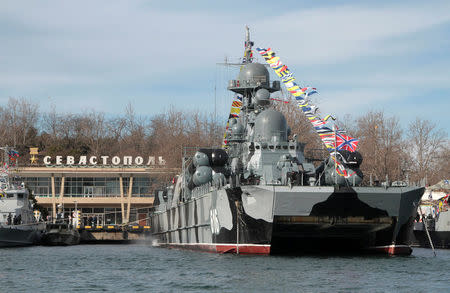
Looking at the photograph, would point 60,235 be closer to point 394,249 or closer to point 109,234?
point 109,234

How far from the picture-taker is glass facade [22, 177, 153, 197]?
93500mm

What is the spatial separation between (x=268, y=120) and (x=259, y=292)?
17.2 m

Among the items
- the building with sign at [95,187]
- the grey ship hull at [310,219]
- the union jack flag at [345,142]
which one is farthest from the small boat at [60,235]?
the union jack flag at [345,142]

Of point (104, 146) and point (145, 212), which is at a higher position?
point (104, 146)

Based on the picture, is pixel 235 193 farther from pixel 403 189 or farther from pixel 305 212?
pixel 403 189

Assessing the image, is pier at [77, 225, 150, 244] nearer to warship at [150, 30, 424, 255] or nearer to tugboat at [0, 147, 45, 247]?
tugboat at [0, 147, 45, 247]

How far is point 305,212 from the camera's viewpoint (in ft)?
108

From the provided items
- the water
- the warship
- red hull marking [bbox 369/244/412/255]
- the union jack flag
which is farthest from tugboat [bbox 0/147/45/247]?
red hull marking [bbox 369/244/412/255]

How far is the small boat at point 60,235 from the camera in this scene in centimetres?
6222

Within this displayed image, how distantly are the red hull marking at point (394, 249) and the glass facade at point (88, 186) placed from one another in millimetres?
59256

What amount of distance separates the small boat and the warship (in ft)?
67.9

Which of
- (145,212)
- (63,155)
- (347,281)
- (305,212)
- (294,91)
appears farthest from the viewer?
(63,155)

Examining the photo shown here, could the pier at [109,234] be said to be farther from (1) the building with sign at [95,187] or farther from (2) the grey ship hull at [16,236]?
(2) the grey ship hull at [16,236]

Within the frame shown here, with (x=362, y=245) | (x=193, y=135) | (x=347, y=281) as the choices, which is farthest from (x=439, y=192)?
(x=347, y=281)
